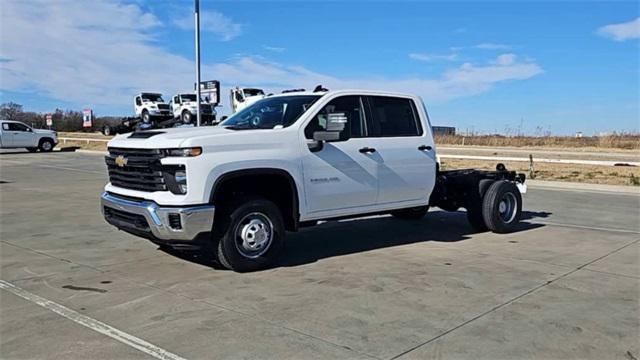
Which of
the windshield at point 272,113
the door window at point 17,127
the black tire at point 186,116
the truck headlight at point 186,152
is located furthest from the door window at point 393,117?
the black tire at point 186,116

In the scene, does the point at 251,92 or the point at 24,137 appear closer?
the point at 24,137

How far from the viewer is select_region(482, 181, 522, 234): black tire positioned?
903 cm

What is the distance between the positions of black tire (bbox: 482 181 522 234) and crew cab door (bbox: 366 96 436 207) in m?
1.22

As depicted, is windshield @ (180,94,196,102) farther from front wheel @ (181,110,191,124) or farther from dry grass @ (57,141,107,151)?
dry grass @ (57,141,107,151)

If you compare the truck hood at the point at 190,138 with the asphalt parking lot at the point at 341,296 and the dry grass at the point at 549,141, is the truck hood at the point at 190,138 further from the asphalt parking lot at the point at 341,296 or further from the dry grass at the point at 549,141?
the dry grass at the point at 549,141

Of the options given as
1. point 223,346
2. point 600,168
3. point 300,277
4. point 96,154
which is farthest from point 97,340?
point 96,154

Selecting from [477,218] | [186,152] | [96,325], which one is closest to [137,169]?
[186,152]

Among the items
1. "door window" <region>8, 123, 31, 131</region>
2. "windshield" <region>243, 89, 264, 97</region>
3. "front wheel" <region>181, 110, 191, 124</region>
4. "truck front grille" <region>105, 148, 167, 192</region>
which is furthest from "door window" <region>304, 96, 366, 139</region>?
"front wheel" <region>181, 110, 191, 124</region>

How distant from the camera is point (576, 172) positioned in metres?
21.1

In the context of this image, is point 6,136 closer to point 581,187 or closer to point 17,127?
point 17,127

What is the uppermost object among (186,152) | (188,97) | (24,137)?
(188,97)

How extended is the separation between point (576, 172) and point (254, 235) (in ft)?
58.1

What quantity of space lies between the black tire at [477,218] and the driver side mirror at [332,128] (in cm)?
335

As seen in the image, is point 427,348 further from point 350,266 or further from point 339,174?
point 339,174
